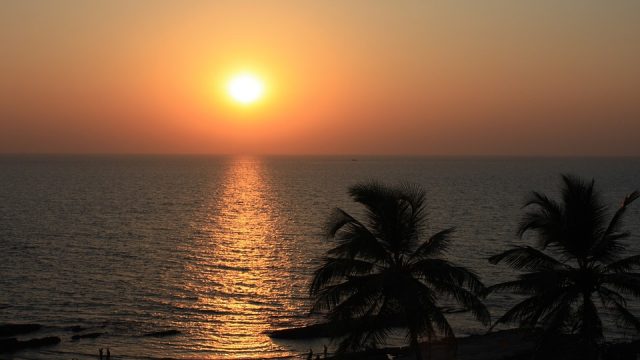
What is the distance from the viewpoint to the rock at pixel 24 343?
137ft

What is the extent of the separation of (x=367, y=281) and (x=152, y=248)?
215ft

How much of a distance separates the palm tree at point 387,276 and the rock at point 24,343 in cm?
2770

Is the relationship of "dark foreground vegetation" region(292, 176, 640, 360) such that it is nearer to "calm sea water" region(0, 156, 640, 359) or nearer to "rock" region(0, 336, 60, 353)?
"calm sea water" region(0, 156, 640, 359)

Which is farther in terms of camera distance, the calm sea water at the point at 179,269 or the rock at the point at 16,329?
the calm sea water at the point at 179,269

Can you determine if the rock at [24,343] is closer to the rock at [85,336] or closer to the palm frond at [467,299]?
the rock at [85,336]

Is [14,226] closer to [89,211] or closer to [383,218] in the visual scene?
[89,211]

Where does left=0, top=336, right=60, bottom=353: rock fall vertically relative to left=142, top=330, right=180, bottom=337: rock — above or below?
above

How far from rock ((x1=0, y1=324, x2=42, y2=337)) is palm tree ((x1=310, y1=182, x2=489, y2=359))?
101ft

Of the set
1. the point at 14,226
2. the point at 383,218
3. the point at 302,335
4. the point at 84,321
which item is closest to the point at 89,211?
the point at 14,226

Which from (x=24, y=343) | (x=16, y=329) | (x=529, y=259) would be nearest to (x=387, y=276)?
(x=529, y=259)

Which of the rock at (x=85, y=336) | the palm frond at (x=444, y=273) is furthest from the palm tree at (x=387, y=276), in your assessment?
the rock at (x=85, y=336)

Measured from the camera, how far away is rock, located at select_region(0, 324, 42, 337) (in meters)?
44.3

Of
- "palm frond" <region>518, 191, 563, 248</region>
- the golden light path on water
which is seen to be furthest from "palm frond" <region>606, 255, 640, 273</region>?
the golden light path on water

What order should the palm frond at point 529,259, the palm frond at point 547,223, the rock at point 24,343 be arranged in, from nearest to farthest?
the palm frond at point 547,223 → the palm frond at point 529,259 → the rock at point 24,343
